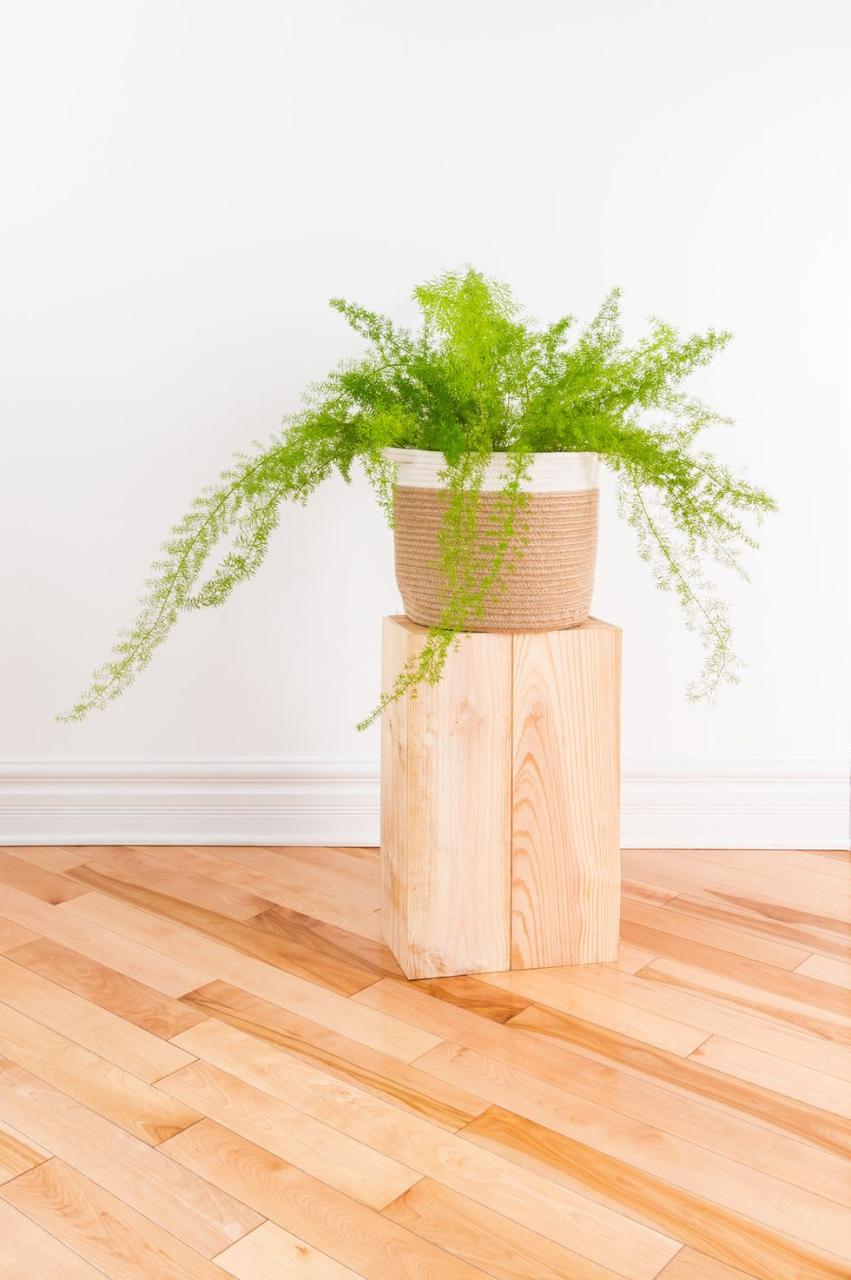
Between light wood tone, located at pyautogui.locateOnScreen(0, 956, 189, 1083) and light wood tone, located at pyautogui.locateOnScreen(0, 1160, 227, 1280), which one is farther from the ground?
light wood tone, located at pyautogui.locateOnScreen(0, 956, 189, 1083)

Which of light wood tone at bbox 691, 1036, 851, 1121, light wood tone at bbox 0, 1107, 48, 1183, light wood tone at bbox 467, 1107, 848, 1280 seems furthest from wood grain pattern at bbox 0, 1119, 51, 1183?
light wood tone at bbox 691, 1036, 851, 1121

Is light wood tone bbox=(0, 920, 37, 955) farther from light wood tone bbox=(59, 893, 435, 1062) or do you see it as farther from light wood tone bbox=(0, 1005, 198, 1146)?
light wood tone bbox=(0, 1005, 198, 1146)

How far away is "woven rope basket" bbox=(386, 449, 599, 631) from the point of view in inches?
60.2

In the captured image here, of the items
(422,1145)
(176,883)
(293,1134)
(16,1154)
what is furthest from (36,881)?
(422,1145)

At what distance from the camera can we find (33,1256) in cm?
110

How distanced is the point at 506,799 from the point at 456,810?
0.07m

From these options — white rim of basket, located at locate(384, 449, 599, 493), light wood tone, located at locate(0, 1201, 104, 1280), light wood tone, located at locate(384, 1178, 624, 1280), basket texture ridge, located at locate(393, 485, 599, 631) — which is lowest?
light wood tone, located at locate(0, 1201, 104, 1280)

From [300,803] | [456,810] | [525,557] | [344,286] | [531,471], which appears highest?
[344,286]

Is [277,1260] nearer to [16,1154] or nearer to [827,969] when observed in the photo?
[16,1154]

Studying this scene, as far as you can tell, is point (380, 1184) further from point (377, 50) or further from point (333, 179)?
point (377, 50)

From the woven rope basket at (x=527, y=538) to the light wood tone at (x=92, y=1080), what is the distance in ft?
2.39

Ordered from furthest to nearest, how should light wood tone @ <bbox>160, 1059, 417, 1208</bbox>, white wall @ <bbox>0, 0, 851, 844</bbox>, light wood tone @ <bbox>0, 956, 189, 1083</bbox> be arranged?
white wall @ <bbox>0, 0, 851, 844</bbox>, light wood tone @ <bbox>0, 956, 189, 1083</bbox>, light wood tone @ <bbox>160, 1059, 417, 1208</bbox>

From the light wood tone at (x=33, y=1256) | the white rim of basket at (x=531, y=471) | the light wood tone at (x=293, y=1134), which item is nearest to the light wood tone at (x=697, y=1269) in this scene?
the light wood tone at (x=293, y=1134)

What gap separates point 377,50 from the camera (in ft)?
6.62
